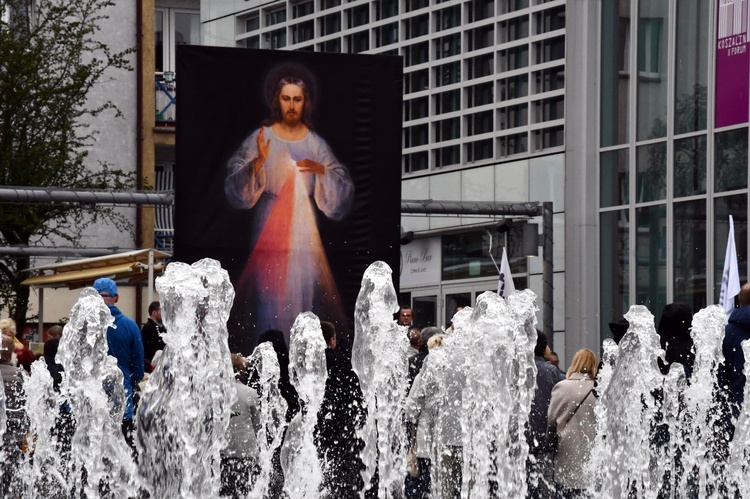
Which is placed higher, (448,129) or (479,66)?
(479,66)

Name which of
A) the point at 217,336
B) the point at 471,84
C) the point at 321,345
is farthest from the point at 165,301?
the point at 471,84

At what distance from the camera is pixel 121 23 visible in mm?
38531

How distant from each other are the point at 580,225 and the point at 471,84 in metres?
3.30

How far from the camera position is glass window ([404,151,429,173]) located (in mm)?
27609

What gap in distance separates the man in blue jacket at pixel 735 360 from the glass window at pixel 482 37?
1548cm

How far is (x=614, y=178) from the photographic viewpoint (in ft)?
79.3

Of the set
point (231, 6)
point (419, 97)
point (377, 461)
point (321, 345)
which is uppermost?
point (231, 6)

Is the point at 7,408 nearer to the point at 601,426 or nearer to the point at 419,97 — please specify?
the point at 601,426

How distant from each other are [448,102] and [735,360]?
16.5 metres

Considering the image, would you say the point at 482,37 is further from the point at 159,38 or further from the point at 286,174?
the point at 159,38

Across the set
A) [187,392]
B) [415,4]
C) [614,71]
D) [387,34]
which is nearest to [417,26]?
[415,4]

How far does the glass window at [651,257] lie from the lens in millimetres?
22734

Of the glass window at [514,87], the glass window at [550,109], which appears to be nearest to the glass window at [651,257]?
the glass window at [550,109]

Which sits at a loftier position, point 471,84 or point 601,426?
point 471,84
